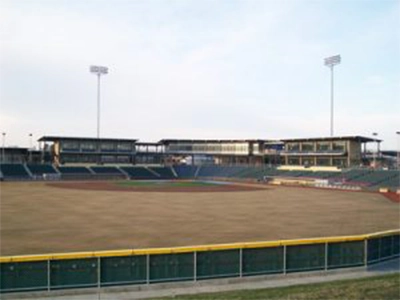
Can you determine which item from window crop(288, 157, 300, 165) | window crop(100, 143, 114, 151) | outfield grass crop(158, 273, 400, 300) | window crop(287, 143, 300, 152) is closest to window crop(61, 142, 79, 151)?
window crop(100, 143, 114, 151)

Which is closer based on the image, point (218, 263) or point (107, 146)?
point (218, 263)

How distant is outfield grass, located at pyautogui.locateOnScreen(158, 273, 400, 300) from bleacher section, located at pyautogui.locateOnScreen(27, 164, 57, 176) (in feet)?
332

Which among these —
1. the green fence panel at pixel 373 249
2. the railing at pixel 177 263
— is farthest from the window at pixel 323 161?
the railing at pixel 177 263

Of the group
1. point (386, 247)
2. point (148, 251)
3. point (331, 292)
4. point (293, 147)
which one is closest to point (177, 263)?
point (148, 251)

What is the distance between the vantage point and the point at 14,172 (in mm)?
106312

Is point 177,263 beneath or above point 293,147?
beneath

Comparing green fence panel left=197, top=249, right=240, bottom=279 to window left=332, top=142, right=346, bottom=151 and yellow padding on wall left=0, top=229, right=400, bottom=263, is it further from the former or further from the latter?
window left=332, top=142, right=346, bottom=151

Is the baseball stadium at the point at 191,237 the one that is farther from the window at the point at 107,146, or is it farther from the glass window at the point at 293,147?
the window at the point at 107,146

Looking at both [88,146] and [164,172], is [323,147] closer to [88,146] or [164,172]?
[164,172]

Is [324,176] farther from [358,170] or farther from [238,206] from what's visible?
[238,206]

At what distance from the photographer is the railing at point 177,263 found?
56.6ft

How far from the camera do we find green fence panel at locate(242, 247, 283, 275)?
19634mm

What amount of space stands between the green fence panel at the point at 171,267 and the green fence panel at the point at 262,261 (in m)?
2.48

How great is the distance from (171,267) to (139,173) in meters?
105
